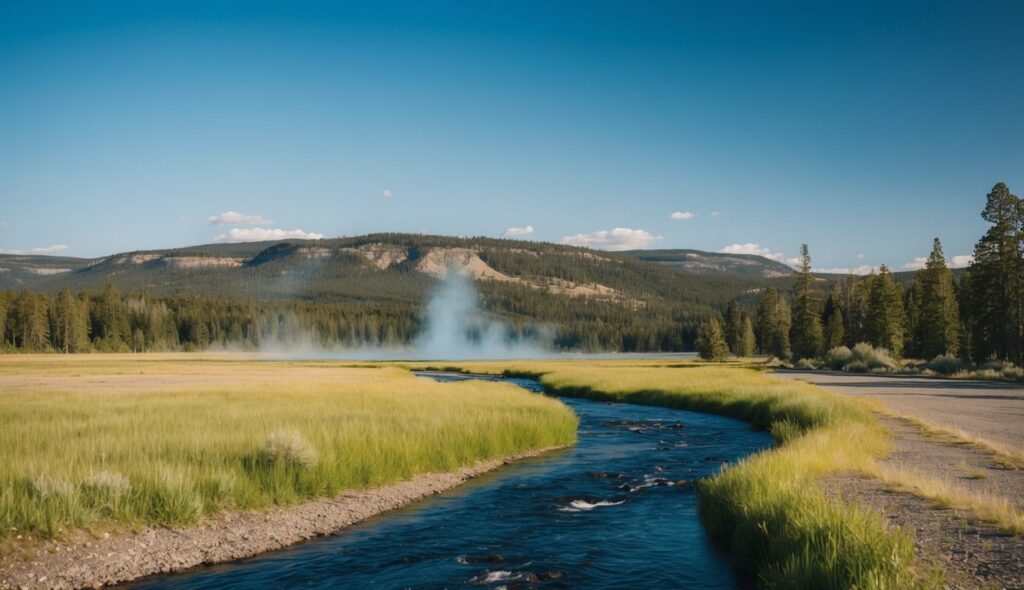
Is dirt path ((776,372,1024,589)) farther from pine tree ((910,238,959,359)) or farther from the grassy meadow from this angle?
pine tree ((910,238,959,359))

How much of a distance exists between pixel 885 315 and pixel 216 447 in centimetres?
8266

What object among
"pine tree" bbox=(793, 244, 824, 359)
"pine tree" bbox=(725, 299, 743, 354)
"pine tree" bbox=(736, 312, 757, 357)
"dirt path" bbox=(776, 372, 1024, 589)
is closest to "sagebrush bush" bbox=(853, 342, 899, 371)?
"pine tree" bbox=(793, 244, 824, 359)

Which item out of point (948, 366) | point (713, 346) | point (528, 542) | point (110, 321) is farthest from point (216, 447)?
point (110, 321)

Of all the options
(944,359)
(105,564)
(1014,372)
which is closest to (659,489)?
(105,564)

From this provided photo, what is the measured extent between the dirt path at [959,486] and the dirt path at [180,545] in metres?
10.3

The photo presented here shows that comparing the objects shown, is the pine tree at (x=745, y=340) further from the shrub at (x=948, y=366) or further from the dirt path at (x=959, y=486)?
the dirt path at (x=959, y=486)

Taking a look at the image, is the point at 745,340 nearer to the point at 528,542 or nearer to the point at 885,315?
the point at 885,315

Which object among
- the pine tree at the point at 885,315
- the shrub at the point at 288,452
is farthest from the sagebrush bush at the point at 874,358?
the shrub at the point at 288,452

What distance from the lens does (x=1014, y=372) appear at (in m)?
51.6

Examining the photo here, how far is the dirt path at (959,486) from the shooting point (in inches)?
321

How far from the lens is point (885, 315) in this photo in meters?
80.4

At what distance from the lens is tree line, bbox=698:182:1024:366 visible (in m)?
58.4

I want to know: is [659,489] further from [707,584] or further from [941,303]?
[941,303]

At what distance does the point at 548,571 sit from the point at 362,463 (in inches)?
296
